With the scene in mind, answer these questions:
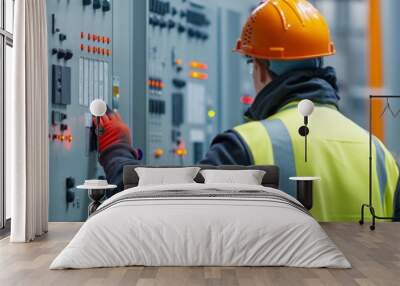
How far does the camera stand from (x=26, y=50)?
5836 millimetres

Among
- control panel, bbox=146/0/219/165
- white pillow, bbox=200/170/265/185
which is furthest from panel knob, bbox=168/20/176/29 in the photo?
white pillow, bbox=200/170/265/185

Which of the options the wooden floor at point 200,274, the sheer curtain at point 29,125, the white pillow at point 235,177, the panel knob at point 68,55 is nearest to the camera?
the wooden floor at point 200,274

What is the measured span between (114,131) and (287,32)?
7.21 ft

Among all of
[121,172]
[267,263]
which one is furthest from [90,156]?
[267,263]

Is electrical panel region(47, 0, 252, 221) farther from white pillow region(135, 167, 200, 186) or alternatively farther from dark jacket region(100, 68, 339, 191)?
white pillow region(135, 167, 200, 186)

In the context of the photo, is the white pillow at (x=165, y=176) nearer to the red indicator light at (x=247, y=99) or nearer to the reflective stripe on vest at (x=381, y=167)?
the red indicator light at (x=247, y=99)

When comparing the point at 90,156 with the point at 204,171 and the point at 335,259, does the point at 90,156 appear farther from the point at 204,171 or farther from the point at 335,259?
the point at 335,259

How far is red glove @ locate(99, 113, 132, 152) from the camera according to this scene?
7.27 meters

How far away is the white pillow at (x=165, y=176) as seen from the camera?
659cm

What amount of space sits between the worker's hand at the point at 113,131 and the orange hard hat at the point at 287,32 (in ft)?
5.32

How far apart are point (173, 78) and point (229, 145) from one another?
0.98 m

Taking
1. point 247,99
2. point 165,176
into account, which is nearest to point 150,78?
point 247,99

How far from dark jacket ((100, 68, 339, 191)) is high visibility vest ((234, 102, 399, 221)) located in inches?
4.7

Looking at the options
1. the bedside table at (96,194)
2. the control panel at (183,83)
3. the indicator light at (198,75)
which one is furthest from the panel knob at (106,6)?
the bedside table at (96,194)
